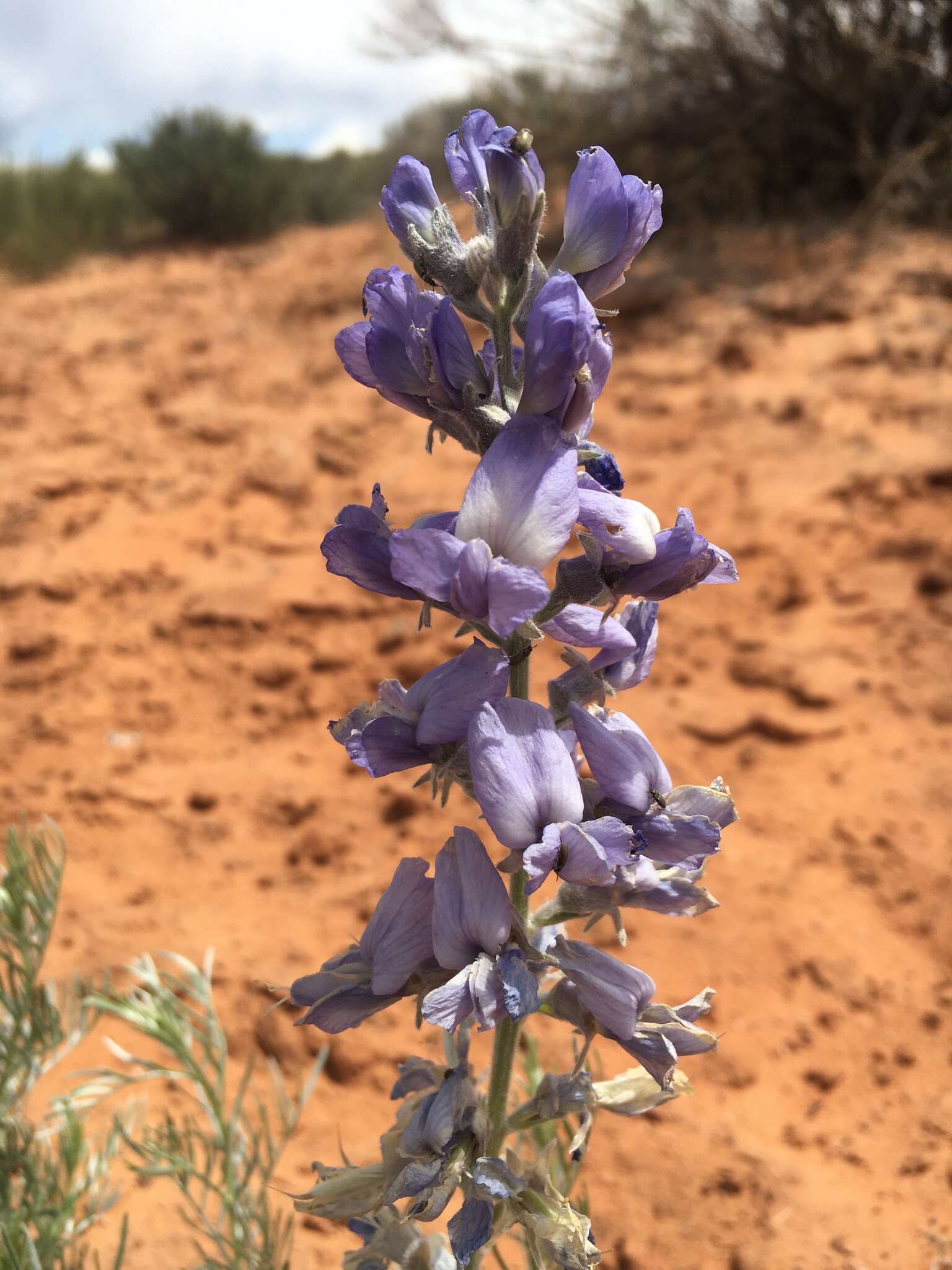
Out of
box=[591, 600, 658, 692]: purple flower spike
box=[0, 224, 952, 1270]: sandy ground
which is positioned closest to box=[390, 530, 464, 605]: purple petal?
box=[591, 600, 658, 692]: purple flower spike

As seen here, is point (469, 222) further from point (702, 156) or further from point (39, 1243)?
point (39, 1243)

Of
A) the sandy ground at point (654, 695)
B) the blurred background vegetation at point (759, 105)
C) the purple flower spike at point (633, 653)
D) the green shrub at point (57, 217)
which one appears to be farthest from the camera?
the green shrub at point (57, 217)

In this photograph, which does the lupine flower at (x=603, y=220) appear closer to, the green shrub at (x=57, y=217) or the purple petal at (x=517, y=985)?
the purple petal at (x=517, y=985)

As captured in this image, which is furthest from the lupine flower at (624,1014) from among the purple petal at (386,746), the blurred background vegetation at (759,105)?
the blurred background vegetation at (759,105)

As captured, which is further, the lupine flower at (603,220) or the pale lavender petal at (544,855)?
the lupine flower at (603,220)

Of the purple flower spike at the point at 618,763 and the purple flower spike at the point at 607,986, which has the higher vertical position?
the purple flower spike at the point at 618,763

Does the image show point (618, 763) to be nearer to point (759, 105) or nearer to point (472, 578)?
point (472, 578)

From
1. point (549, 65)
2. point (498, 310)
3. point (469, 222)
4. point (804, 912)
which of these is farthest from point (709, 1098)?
point (549, 65)
